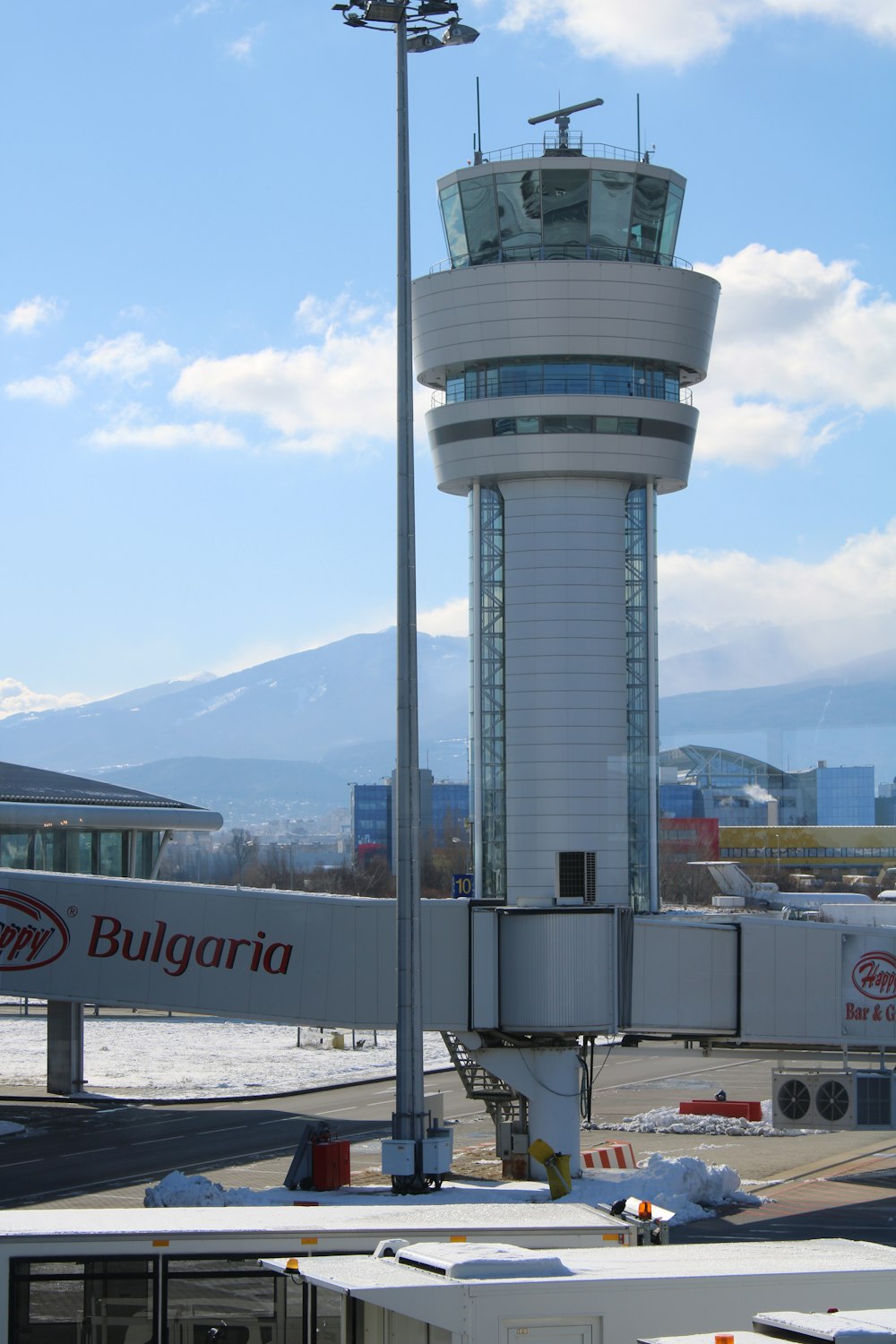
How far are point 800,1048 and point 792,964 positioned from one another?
3.42m

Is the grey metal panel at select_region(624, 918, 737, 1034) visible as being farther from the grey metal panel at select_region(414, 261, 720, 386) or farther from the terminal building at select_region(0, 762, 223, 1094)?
the terminal building at select_region(0, 762, 223, 1094)

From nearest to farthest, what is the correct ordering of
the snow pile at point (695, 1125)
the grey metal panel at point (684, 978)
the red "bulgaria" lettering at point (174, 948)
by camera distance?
1. the red "bulgaria" lettering at point (174, 948)
2. the grey metal panel at point (684, 978)
3. the snow pile at point (695, 1125)

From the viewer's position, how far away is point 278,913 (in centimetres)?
4188

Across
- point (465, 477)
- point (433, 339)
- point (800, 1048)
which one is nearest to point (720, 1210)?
point (800, 1048)

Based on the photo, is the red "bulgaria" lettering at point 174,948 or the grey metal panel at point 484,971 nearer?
the red "bulgaria" lettering at point 174,948

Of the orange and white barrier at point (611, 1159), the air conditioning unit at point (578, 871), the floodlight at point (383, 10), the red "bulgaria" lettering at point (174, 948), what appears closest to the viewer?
the floodlight at point (383, 10)

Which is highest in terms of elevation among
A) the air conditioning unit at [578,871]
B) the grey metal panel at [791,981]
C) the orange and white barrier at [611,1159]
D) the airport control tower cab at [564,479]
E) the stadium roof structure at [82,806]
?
the airport control tower cab at [564,479]

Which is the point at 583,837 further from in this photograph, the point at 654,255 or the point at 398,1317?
the point at 398,1317

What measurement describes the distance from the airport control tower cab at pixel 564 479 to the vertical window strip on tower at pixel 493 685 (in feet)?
0.18

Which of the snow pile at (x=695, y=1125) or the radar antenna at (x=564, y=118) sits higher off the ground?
the radar antenna at (x=564, y=118)

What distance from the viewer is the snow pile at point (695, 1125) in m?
57.5

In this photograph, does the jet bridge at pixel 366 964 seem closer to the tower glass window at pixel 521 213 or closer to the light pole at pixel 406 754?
the light pole at pixel 406 754

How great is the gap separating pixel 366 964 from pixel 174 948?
4.92 m

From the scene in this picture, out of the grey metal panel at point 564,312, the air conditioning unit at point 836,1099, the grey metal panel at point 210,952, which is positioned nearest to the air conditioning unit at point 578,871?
the grey metal panel at point 210,952
